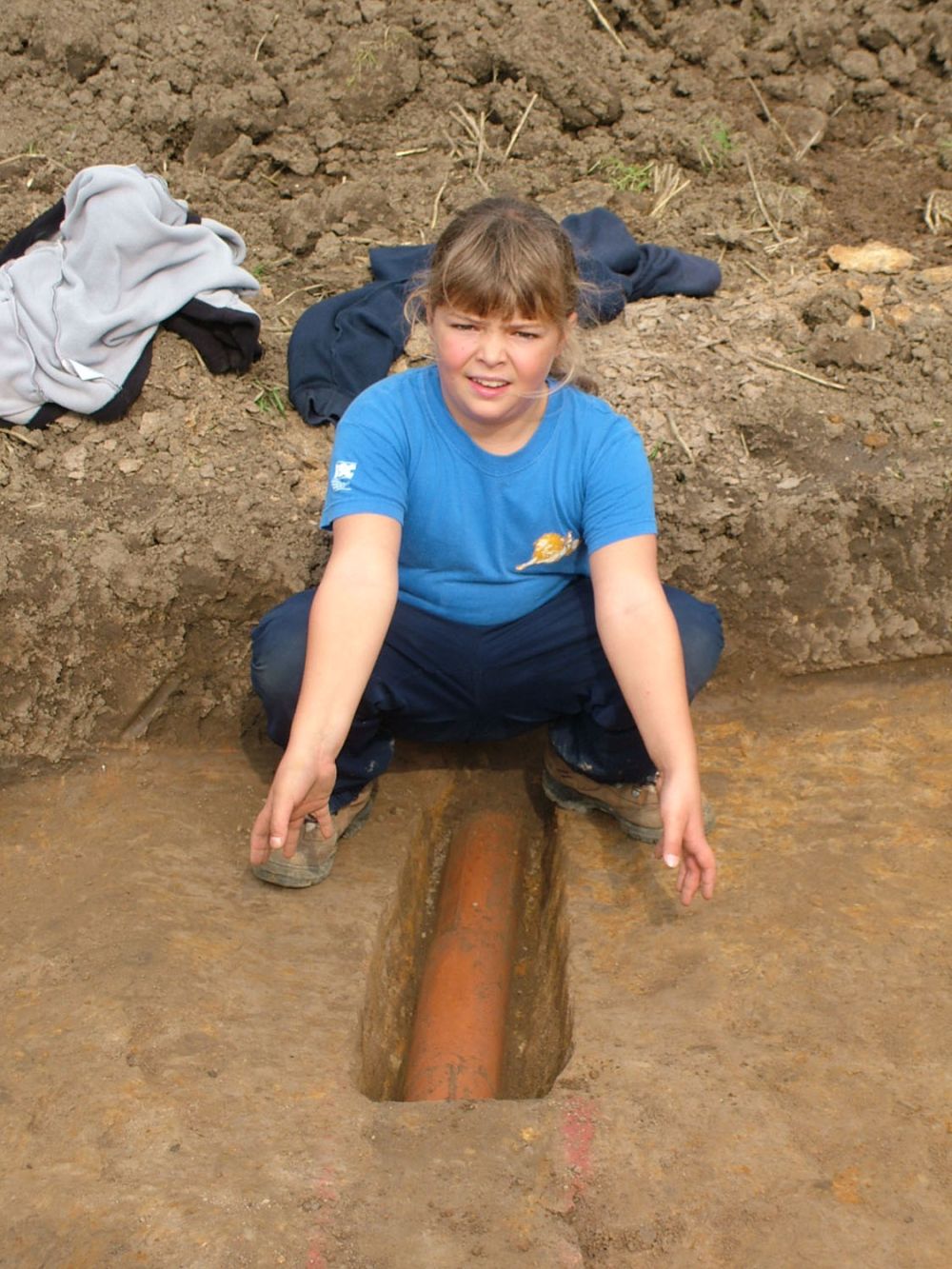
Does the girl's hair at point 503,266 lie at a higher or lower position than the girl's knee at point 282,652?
higher

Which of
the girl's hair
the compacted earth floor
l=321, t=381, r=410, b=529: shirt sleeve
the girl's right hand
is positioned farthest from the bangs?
the compacted earth floor

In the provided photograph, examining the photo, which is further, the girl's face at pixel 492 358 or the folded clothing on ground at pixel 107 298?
the folded clothing on ground at pixel 107 298

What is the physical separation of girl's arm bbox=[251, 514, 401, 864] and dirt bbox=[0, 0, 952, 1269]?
0.45 m

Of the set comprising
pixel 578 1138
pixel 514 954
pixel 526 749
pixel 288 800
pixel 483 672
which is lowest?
pixel 514 954

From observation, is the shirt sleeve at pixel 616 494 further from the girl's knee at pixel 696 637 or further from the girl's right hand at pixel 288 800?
the girl's right hand at pixel 288 800

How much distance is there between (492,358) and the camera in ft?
7.34

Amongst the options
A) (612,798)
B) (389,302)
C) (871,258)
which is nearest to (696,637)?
(612,798)

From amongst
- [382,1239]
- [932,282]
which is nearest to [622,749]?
[382,1239]

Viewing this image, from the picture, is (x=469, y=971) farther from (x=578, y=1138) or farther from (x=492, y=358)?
(x=492, y=358)

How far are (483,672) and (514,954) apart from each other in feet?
2.17

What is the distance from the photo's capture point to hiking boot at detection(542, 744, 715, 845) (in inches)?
110

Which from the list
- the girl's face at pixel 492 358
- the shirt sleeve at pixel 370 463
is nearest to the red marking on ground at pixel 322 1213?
the shirt sleeve at pixel 370 463

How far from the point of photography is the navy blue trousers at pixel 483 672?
2.54 m

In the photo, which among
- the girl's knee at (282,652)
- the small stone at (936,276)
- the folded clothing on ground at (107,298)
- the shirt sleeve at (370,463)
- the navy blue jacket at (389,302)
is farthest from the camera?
the small stone at (936,276)
